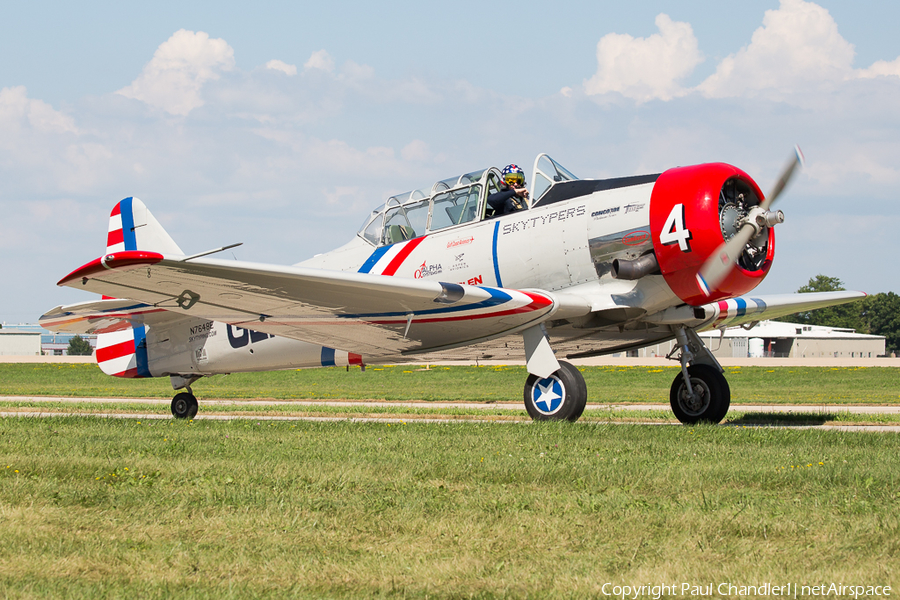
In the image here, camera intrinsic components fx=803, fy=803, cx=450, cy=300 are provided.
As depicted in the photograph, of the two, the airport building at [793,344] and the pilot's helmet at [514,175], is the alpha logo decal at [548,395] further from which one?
the airport building at [793,344]

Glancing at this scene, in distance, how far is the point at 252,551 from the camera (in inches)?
158

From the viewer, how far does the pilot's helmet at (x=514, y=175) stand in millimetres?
11523

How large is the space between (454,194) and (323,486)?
6966 mm

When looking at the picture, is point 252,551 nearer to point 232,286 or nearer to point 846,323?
point 232,286

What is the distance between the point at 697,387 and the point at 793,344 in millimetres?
90245

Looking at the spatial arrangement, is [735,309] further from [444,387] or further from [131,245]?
[444,387]

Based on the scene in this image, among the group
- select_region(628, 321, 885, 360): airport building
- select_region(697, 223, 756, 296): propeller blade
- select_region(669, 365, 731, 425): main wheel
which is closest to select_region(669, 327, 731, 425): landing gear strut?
select_region(669, 365, 731, 425): main wheel

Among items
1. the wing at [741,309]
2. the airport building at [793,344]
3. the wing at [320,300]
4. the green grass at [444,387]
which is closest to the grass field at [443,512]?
the wing at [320,300]

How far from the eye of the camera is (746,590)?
3.35 metres

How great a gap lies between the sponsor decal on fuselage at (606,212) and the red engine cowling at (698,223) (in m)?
0.45

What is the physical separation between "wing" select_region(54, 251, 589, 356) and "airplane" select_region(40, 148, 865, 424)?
0.09ft

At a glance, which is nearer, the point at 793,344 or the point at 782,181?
the point at 782,181

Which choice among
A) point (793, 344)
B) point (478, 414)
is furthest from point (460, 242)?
point (793, 344)

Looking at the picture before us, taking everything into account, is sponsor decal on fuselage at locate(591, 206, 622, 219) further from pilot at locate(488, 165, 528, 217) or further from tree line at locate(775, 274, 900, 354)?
tree line at locate(775, 274, 900, 354)
